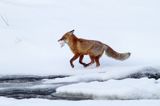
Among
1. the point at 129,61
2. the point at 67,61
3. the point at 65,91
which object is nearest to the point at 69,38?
the point at 67,61

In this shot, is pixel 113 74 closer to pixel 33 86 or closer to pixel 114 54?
pixel 114 54

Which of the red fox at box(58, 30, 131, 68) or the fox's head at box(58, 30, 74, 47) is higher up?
the fox's head at box(58, 30, 74, 47)

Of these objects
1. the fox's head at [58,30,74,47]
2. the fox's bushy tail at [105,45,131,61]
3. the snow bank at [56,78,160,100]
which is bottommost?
the snow bank at [56,78,160,100]

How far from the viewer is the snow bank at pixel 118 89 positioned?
7395mm

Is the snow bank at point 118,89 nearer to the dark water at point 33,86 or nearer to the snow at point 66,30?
the dark water at point 33,86

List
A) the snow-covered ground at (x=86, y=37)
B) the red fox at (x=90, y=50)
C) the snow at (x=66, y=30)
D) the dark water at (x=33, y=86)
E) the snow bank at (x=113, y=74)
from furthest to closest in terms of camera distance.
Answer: the snow at (x=66, y=30) < the red fox at (x=90, y=50) < the snow bank at (x=113, y=74) < the dark water at (x=33, y=86) < the snow-covered ground at (x=86, y=37)

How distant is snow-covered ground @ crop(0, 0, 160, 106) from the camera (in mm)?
7758

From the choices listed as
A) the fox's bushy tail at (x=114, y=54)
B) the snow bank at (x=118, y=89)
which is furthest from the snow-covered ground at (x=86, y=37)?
the fox's bushy tail at (x=114, y=54)

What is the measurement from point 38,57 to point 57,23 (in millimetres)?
1752

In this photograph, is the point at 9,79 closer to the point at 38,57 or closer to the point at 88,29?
the point at 38,57

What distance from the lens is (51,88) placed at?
837 cm
